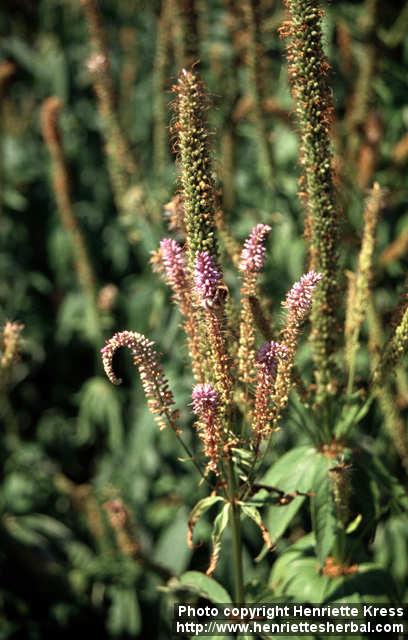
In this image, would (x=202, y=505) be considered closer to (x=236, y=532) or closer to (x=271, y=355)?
(x=236, y=532)

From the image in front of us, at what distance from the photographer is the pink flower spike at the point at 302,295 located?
1.72 meters

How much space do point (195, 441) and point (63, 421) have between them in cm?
157

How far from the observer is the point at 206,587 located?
7.26ft

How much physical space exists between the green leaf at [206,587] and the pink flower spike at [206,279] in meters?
0.96

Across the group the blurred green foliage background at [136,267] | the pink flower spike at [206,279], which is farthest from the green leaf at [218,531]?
the blurred green foliage background at [136,267]

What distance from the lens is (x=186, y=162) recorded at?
170cm

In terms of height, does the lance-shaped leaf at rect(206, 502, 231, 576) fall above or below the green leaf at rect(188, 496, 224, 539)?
below

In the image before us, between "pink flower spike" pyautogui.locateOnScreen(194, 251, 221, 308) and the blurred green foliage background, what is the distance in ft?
4.39

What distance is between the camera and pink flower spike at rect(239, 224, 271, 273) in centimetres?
178

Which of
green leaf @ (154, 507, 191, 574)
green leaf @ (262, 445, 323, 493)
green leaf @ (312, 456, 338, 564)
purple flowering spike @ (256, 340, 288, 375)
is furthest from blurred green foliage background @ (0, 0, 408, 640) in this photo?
purple flowering spike @ (256, 340, 288, 375)

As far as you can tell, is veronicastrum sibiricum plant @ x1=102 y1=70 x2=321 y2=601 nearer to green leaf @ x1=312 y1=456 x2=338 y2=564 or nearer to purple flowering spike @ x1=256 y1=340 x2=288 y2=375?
purple flowering spike @ x1=256 y1=340 x2=288 y2=375

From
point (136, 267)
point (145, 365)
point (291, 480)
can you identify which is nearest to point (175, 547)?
point (291, 480)

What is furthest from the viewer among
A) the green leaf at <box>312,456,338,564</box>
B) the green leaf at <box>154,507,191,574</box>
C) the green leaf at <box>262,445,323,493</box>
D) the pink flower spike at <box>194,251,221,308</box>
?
the green leaf at <box>154,507,191,574</box>

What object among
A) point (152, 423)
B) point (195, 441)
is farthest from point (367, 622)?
point (152, 423)
